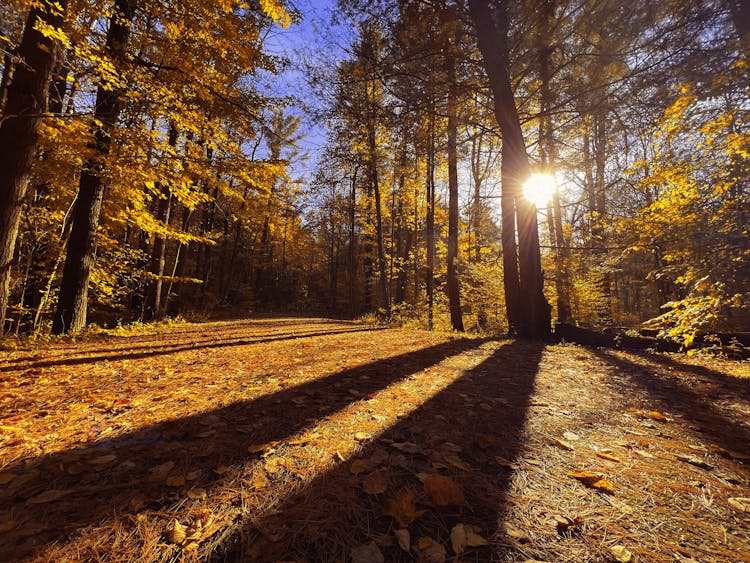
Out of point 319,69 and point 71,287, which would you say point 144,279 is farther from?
point 319,69

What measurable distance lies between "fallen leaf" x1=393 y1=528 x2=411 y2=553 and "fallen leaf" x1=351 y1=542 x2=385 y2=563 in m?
0.09

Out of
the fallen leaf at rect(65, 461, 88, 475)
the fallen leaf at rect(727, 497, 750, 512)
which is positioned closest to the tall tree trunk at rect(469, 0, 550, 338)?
the fallen leaf at rect(727, 497, 750, 512)

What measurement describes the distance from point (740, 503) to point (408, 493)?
1.57 m

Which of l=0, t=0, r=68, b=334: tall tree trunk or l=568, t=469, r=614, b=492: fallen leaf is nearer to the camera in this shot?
l=568, t=469, r=614, b=492: fallen leaf

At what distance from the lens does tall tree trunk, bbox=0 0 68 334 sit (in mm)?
4543

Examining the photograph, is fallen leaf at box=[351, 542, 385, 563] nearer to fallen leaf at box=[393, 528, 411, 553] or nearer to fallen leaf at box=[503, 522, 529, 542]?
fallen leaf at box=[393, 528, 411, 553]

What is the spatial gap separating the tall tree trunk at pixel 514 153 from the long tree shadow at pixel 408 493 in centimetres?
516

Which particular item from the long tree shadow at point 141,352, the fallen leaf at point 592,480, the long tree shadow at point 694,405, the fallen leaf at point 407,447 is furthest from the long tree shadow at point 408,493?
the long tree shadow at point 141,352

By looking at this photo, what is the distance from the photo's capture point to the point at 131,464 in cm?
172

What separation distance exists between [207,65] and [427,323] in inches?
409

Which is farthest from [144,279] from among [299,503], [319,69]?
[299,503]

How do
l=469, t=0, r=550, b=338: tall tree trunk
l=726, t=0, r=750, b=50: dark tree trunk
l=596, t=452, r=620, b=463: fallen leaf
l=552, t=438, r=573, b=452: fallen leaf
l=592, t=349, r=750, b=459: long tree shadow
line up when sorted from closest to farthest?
l=596, t=452, r=620, b=463: fallen leaf, l=552, t=438, r=573, b=452: fallen leaf, l=592, t=349, r=750, b=459: long tree shadow, l=726, t=0, r=750, b=50: dark tree trunk, l=469, t=0, r=550, b=338: tall tree trunk

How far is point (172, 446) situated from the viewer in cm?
192

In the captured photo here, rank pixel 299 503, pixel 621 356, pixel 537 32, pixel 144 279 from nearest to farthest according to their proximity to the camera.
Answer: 1. pixel 299 503
2. pixel 621 356
3. pixel 537 32
4. pixel 144 279
